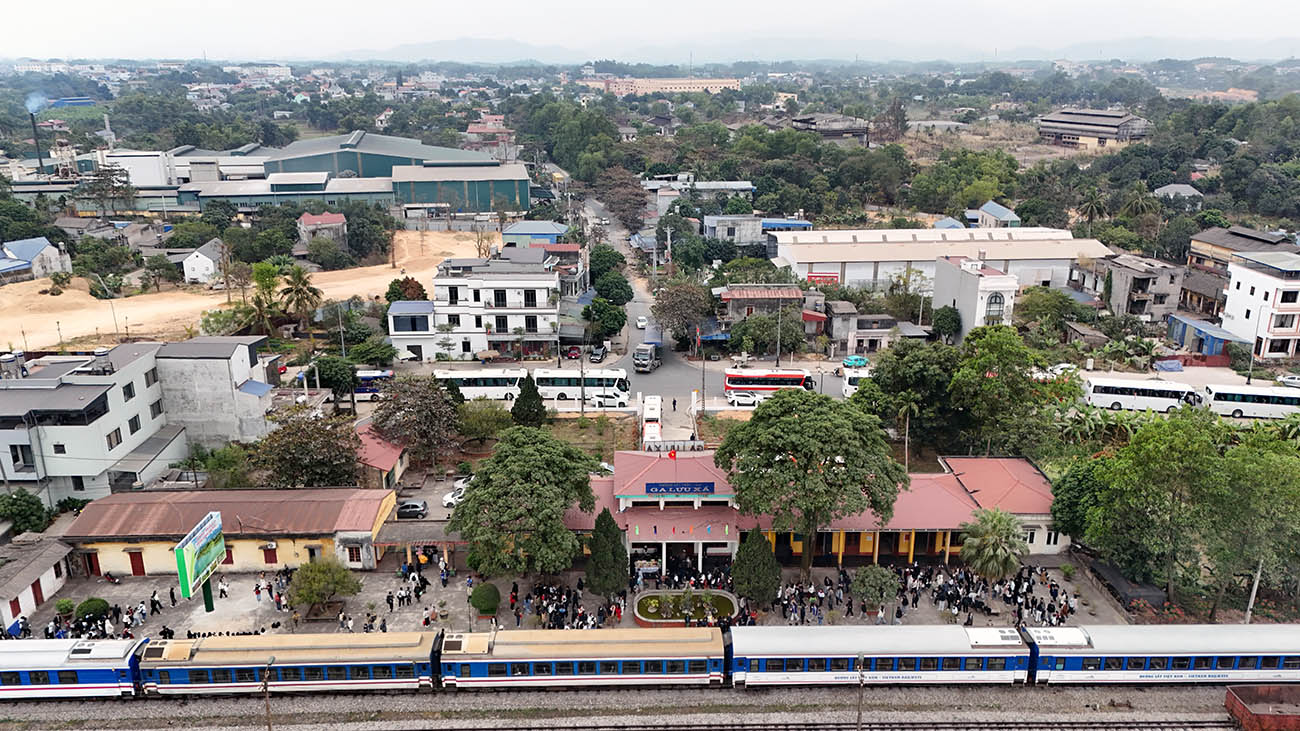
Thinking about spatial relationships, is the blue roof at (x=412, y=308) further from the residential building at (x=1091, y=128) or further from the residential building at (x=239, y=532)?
the residential building at (x=1091, y=128)

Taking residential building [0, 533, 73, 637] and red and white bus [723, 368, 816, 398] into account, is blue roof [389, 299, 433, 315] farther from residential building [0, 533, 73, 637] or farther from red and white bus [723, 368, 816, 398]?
residential building [0, 533, 73, 637]

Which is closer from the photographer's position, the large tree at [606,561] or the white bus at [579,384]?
the large tree at [606,561]

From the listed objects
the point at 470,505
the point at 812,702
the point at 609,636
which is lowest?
the point at 812,702

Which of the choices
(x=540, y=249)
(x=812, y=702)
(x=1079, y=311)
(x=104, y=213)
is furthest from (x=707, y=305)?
(x=104, y=213)

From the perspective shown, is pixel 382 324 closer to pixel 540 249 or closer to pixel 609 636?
pixel 540 249

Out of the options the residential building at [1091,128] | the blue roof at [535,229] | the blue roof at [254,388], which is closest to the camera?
the blue roof at [254,388]

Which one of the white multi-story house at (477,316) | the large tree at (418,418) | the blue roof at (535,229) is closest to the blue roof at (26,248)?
the blue roof at (535,229)
